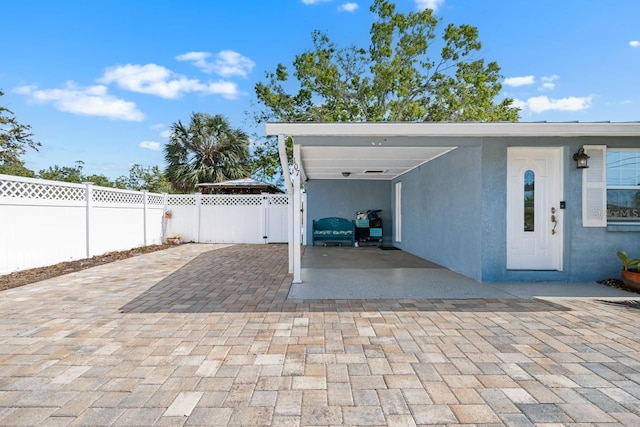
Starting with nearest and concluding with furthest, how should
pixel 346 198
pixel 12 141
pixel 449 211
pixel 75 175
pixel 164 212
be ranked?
1. pixel 449 211
2. pixel 346 198
3. pixel 164 212
4. pixel 12 141
5. pixel 75 175

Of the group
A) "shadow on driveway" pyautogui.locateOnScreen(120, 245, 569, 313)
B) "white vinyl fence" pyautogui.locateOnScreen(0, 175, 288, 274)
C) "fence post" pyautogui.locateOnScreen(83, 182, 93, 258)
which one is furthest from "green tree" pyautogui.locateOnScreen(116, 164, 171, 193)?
"shadow on driveway" pyautogui.locateOnScreen(120, 245, 569, 313)

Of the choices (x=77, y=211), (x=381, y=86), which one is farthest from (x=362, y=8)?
(x=77, y=211)

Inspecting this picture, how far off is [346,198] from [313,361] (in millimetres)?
9040

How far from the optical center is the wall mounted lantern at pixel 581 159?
5.20m

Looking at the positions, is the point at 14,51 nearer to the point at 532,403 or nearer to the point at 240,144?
the point at 240,144

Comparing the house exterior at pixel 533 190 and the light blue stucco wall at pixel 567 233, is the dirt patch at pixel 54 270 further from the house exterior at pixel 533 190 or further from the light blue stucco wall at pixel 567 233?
the light blue stucco wall at pixel 567 233

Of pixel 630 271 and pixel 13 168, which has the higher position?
pixel 13 168

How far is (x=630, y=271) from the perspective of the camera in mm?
5008

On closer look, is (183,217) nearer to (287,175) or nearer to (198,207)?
(198,207)

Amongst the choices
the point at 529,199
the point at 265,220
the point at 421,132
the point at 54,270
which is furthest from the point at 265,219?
the point at 529,199

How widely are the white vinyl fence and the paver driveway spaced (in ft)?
7.59

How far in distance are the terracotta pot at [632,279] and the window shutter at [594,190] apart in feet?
2.58

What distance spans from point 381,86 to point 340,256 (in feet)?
30.5

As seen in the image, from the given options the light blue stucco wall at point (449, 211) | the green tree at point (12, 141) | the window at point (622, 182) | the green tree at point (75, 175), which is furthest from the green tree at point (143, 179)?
the window at point (622, 182)
